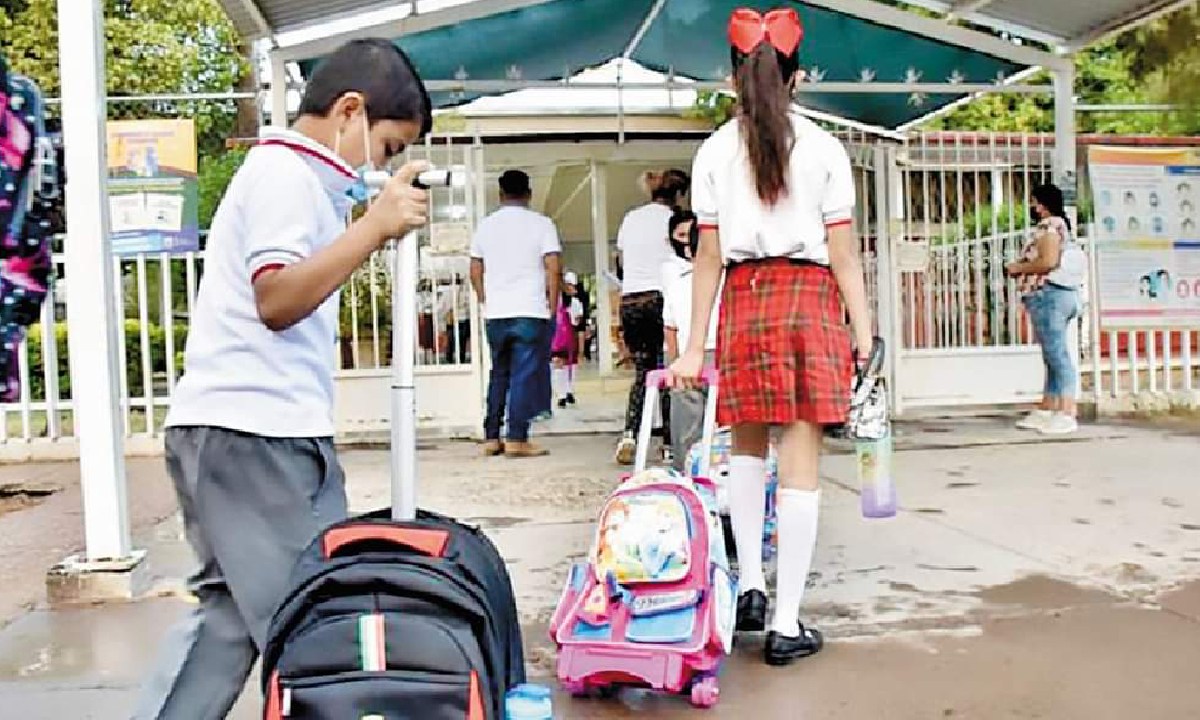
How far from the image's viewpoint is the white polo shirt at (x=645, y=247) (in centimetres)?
742

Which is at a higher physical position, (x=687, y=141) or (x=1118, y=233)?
(x=687, y=141)

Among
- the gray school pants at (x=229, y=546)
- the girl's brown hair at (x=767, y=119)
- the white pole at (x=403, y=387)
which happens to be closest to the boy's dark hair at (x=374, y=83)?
the white pole at (x=403, y=387)

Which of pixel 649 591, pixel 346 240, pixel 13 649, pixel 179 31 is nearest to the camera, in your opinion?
pixel 346 240

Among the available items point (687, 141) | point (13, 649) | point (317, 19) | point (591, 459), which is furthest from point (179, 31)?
point (13, 649)

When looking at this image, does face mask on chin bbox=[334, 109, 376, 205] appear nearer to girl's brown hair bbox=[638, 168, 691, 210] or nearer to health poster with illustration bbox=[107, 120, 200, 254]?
girl's brown hair bbox=[638, 168, 691, 210]

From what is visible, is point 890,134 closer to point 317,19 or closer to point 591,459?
point 591,459

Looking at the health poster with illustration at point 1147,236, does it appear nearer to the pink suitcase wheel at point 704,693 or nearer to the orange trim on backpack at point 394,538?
the pink suitcase wheel at point 704,693

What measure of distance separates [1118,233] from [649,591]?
7.15 meters

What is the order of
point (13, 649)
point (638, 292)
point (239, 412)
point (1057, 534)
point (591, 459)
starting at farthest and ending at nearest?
point (591, 459) → point (638, 292) → point (1057, 534) → point (13, 649) → point (239, 412)

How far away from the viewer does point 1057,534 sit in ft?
17.5

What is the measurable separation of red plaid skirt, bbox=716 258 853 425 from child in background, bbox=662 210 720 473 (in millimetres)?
1256

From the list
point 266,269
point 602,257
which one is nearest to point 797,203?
point 266,269

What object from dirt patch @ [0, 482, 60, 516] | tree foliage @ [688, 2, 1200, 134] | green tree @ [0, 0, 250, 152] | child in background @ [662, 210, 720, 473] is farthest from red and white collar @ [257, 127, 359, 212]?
green tree @ [0, 0, 250, 152]

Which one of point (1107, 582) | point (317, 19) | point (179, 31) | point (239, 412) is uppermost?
point (179, 31)
